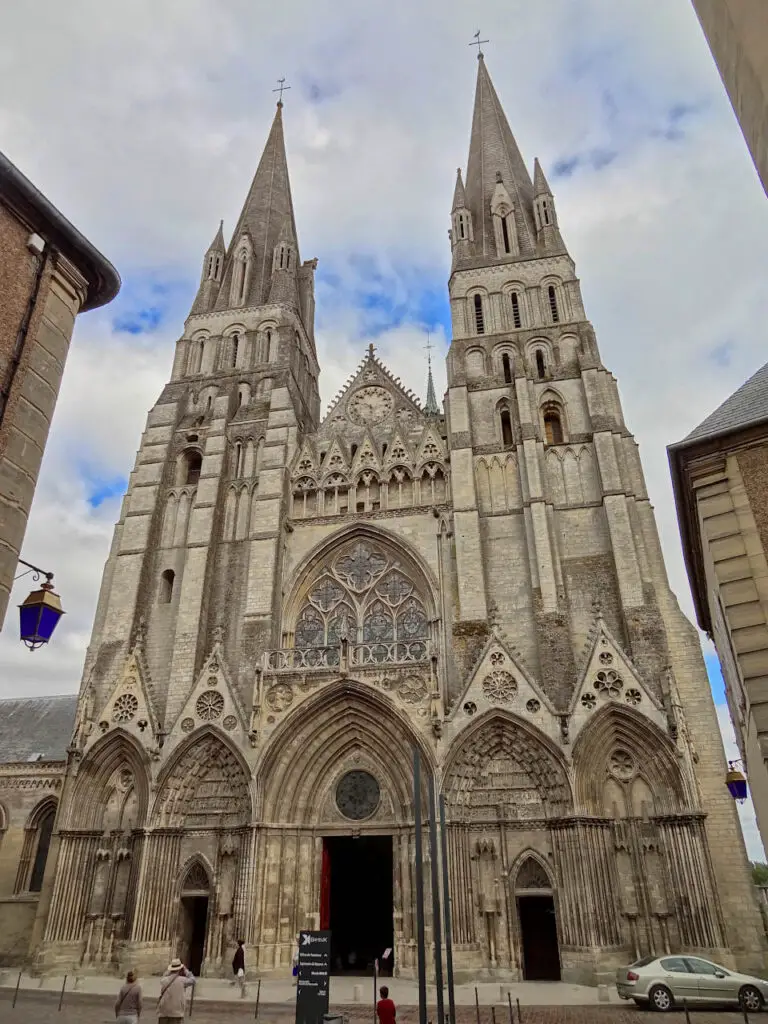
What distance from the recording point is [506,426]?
1001 inches

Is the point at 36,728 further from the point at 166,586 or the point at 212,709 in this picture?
the point at 212,709

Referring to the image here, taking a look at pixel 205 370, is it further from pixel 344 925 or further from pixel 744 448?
pixel 744 448

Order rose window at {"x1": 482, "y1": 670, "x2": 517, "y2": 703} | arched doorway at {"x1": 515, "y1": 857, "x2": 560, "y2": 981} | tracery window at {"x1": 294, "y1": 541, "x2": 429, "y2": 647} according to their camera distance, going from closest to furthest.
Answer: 1. arched doorway at {"x1": 515, "y1": 857, "x2": 560, "y2": 981}
2. rose window at {"x1": 482, "y1": 670, "x2": 517, "y2": 703}
3. tracery window at {"x1": 294, "y1": 541, "x2": 429, "y2": 647}

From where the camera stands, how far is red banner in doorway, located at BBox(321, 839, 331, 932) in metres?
18.3

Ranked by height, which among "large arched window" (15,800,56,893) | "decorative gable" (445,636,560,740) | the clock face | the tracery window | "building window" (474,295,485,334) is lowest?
"large arched window" (15,800,56,893)

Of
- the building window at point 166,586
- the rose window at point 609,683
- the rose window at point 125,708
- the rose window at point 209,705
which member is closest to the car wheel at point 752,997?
the rose window at point 609,683

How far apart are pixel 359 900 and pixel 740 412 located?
18.3m

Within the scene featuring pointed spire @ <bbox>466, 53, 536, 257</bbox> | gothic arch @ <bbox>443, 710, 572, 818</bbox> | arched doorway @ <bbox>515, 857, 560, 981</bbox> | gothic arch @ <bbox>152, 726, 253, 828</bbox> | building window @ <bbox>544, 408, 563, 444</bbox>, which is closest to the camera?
arched doorway @ <bbox>515, 857, 560, 981</bbox>

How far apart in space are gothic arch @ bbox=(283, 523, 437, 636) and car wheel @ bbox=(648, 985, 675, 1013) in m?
11.3

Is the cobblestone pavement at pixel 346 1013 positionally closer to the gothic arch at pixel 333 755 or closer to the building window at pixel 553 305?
the gothic arch at pixel 333 755

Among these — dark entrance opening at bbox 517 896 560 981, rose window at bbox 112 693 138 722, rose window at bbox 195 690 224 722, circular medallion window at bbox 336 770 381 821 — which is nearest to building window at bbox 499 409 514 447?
circular medallion window at bbox 336 770 381 821

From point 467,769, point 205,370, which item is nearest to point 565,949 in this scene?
point 467,769

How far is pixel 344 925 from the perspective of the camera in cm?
2084

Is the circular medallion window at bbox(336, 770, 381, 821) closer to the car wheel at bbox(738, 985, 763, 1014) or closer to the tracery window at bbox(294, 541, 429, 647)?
the tracery window at bbox(294, 541, 429, 647)
